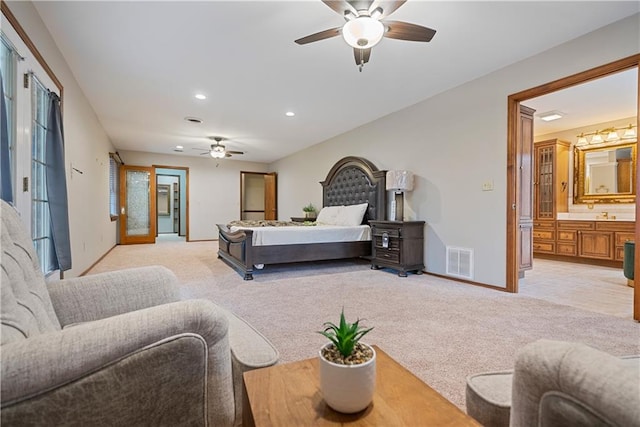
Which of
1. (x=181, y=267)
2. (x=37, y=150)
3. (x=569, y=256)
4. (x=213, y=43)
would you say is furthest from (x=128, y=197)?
(x=569, y=256)

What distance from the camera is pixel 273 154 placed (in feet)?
27.4

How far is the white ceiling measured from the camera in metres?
2.37

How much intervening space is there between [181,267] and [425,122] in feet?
14.2

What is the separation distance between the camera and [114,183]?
722 centimetres

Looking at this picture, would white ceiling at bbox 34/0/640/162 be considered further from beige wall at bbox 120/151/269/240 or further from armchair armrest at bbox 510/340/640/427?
beige wall at bbox 120/151/269/240

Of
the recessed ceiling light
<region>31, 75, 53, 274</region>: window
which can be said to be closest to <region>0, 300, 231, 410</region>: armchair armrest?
<region>31, 75, 53, 274</region>: window

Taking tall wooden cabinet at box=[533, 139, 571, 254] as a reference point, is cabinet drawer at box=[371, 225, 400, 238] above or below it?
below

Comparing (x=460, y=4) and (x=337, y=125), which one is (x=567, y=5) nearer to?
(x=460, y=4)

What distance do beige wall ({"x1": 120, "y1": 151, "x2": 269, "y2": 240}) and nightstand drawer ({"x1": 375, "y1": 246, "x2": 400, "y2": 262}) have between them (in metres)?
5.89

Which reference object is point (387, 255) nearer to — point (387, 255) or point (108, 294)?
point (387, 255)

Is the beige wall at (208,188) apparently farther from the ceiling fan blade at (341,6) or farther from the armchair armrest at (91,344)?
the armchair armrest at (91,344)

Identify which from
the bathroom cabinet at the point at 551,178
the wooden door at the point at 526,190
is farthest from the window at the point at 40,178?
the bathroom cabinet at the point at 551,178

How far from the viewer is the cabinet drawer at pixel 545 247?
562cm

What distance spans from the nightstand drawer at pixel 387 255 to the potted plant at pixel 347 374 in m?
3.48
